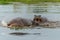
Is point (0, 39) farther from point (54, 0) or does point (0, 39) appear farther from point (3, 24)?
point (54, 0)

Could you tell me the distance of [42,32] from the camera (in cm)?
590

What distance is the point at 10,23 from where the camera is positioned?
6.59m

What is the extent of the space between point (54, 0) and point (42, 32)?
5.35 metres

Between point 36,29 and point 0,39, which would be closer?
point 0,39

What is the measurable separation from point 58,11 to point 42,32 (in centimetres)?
302

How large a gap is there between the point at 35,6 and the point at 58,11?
151cm

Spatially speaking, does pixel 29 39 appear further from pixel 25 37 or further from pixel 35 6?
pixel 35 6

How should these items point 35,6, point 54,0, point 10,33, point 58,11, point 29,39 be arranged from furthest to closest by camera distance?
point 54,0 → point 35,6 → point 58,11 → point 10,33 → point 29,39

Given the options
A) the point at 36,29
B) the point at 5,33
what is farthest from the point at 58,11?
the point at 5,33

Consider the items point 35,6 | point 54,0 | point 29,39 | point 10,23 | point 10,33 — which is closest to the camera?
point 29,39

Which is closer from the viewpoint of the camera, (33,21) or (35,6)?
(33,21)

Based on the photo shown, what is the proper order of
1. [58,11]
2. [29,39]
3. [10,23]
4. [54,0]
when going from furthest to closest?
[54,0] < [58,11] < [10,23] < [29,39]

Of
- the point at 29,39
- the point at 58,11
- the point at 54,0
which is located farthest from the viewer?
the point at 54,0

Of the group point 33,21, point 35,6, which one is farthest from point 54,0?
point 33,21
